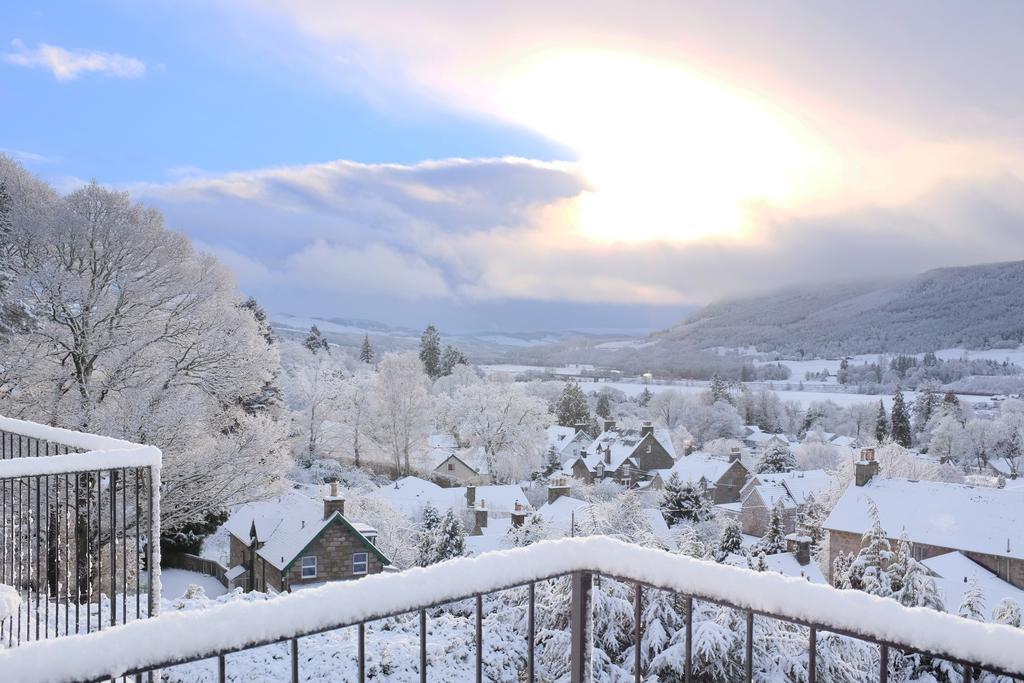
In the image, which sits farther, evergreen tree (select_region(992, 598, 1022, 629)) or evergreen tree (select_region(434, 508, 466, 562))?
evergreen tree (select_region(434, 508, 466, 562))

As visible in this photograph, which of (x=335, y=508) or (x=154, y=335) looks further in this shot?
(x=335, y=508)

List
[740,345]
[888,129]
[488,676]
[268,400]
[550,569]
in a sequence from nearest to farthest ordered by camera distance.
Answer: [550,569], [488,676], [268,400], [888,129], [740,345]

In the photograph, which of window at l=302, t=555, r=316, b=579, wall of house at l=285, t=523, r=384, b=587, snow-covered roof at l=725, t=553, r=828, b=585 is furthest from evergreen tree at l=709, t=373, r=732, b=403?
window at l=302, t=555, r=316, b=579

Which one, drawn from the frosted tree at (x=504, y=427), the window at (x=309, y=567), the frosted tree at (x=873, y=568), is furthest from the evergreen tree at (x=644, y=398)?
the frosted tree at (x=873, y=568)

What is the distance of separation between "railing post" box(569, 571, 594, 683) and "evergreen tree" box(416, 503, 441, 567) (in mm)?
18086

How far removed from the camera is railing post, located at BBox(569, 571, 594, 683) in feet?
6.91

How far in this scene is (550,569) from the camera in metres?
2.03

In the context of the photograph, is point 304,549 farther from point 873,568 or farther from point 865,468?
point 865,468

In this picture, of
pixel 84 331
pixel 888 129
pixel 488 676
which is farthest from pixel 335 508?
pixel 888 129

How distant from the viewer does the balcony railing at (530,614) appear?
144 centimetres

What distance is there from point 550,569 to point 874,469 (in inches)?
1073

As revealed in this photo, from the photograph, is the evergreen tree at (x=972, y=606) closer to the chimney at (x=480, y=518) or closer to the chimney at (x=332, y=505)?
the chimney at (x=332, y=505)

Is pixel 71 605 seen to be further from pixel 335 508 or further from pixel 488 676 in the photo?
pixel 335 508

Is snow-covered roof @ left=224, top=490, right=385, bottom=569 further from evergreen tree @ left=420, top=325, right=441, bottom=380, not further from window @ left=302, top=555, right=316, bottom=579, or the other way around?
evergreen tree @ left=420, top=325, right=441, bottom=380
